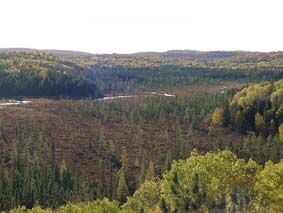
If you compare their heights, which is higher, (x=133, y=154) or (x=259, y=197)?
(x=259, y=197)

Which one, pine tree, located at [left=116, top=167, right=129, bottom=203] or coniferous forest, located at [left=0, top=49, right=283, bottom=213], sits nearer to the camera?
coniferous forest, located at [left=0, top=49, right=283, bottom=213]

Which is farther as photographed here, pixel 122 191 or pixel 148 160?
pixel 148 160

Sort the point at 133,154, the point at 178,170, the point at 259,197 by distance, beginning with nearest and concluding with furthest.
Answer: the point at 259,197 → the point at 178,170 → the point at 133,154

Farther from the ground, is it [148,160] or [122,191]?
[122,191]

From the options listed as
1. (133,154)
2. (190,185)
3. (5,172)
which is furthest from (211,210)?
(133,154)

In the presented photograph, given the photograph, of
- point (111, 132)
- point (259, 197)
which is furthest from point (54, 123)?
point (259, 197)

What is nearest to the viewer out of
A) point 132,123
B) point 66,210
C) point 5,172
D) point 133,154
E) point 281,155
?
point 66,210

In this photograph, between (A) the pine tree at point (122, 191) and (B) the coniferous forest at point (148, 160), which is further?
(A) the pine tree at point (122, 191)

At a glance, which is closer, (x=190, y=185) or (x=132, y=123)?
(x=190, y=185)

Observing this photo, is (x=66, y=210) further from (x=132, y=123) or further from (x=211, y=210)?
(x=132, y=123)

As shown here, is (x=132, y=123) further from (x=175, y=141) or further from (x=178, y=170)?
(x=178, y=170)
